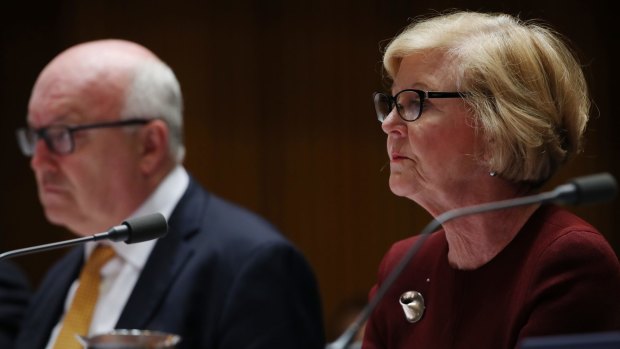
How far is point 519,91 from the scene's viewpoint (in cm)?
218

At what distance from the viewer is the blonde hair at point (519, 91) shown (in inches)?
85.4

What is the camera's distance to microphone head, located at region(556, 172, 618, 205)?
1813 millimetres

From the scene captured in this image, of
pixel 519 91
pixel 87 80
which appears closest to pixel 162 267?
pixel 87 80

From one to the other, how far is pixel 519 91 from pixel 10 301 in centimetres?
208

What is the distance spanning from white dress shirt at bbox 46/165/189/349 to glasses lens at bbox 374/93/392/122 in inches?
41.8

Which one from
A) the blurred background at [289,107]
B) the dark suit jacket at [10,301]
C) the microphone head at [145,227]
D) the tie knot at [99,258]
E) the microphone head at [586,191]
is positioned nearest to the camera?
the microphone head at [586,191]

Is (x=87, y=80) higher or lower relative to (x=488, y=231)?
higher

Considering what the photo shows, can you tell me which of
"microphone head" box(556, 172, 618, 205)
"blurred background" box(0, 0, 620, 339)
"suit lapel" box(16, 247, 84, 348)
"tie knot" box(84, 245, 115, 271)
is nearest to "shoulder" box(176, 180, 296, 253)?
"tie knot" box(84, 245, 115, 271)

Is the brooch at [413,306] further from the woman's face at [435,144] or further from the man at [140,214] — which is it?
the man at [140,214]

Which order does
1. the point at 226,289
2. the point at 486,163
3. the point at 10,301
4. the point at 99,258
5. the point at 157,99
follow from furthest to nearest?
the point at 10,301 < the point at 157,99 < the point at 99,258 < the point at 226,289 < the point at 486,163

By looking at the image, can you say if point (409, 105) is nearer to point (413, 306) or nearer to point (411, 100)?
point (411, 100)

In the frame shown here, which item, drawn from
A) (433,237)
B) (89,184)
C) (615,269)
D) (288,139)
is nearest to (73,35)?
(288,139)

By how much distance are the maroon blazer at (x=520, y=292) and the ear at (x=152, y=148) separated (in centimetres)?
122

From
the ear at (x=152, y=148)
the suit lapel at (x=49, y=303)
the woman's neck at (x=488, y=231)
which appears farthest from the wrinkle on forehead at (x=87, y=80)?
the woman's neck at (x=488, y=231)
